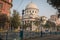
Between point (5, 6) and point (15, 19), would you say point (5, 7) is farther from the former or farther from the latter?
point (15, 19)

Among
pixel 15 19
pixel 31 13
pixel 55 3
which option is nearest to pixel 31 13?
pixel 31 13

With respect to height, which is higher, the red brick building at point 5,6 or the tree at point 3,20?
the red brick building at point 5,6

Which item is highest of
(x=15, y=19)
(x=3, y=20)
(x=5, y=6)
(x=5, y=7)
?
(x=5, y=6)

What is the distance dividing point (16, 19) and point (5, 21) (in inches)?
241

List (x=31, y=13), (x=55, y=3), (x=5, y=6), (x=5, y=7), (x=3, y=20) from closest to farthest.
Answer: (x=55, y=3) < (x=3, y=20) < (x=5, y=6) < (x=5, y=7) < (x=31, y=13)

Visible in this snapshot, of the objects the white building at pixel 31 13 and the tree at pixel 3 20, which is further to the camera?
the white building at pixel 31 13

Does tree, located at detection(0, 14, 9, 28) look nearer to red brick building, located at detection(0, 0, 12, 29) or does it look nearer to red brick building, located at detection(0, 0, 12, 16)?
red brick building, located at detection(0, 0, 12, 29)

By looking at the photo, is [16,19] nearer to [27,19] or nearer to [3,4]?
[3,4]

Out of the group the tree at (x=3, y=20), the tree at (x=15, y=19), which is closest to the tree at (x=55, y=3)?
the tree at (x=3, y=20)

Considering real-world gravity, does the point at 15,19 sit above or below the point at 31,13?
below

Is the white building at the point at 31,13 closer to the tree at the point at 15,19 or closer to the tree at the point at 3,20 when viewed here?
the tree at the point at 15,19

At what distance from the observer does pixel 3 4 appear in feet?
174

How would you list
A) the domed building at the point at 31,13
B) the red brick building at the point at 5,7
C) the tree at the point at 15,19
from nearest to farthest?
1. the red brick building at the point at 5,7
2. the tree at the point at 15,19
3. the domed building at the point at 31,13

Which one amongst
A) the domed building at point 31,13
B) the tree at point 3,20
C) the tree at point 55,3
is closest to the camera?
the tree at point 55,3
